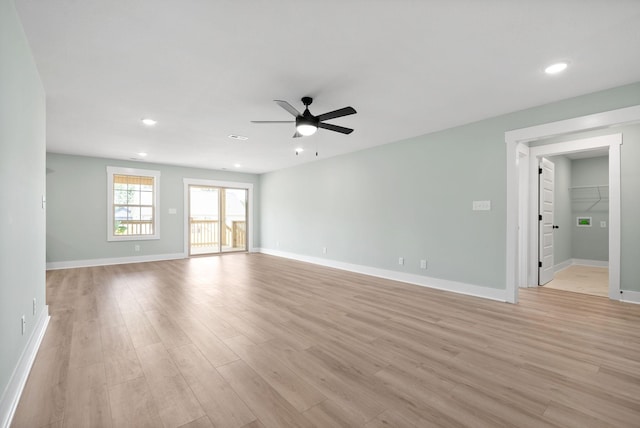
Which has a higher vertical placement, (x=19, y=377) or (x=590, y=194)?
(x=590, y=194)

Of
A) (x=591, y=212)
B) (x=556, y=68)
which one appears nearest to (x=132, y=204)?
(x=556, y=68)

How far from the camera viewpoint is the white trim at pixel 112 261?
610 centimetres

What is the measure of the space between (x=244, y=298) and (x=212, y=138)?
283 centimetres

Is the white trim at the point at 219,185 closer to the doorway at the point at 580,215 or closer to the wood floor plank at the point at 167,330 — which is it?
the wood floor plank at the point at 167,330

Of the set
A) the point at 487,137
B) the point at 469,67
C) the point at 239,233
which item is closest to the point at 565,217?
→ the point at 487,137

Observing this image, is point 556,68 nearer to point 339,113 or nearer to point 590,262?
point 339,113

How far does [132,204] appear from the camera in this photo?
7.06m

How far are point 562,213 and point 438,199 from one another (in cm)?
385

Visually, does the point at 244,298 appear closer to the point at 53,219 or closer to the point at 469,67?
the point at 469,67

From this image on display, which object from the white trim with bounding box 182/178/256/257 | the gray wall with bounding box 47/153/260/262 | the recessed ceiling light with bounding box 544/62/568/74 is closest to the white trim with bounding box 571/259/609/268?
the recessed ceiling light with bounding box 544/62/568/74

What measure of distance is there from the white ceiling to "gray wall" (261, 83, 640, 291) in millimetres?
329

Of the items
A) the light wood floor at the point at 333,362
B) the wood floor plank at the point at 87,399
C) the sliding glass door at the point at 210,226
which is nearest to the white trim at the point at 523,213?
the light wood floor at the point at 333,362

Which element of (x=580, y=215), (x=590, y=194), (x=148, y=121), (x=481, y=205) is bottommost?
(x=580, y=215)

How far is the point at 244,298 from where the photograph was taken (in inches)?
153
